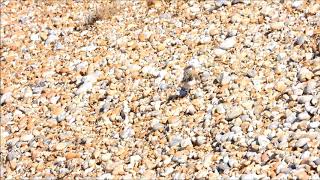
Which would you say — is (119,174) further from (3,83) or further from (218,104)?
(3,83)

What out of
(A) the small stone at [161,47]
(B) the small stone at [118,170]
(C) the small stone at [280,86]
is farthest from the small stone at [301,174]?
(A) the small stone at [161,47]

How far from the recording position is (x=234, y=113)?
8.12 metres

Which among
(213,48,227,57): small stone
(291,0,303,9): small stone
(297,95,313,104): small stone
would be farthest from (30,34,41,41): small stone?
(297,95,313,104): small stone

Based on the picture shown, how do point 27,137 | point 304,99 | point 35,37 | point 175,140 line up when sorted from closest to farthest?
point 304,99 < point 175,140 < point 27,137 < point 35,37

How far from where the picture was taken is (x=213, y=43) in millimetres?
9781

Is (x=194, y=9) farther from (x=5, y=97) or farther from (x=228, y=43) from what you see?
(x=5, y=97)

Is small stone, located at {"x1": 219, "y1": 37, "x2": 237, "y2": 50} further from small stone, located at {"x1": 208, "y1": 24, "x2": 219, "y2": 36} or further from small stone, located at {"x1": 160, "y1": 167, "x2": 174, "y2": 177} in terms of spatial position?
small stone, located at {"x1": 160, "y1": 167, "x2": 174, "y2": 177}

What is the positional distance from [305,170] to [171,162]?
2079 millimetres

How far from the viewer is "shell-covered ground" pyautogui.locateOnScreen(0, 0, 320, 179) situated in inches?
301

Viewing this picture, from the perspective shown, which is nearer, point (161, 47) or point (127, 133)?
point (127, 133)

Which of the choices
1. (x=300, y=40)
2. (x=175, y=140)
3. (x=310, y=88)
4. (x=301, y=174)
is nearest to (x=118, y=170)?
(x=175, y=140)

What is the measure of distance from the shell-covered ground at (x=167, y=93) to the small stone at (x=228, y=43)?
0.02 metres

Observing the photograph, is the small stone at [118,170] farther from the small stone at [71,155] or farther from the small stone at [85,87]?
the small stone at [85,87]

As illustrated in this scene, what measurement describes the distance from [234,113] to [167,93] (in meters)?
1.50
